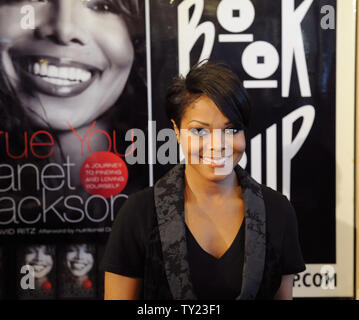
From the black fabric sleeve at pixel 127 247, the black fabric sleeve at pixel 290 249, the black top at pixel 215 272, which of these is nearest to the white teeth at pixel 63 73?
the black fabric sleeve at pixel 127 247

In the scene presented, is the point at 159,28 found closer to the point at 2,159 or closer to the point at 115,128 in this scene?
the point at 115,128

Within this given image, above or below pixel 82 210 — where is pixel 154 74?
above

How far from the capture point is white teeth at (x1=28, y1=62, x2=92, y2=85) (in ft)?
5.33

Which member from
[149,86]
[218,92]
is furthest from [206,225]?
[149,86]

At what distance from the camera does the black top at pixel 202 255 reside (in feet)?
3.41

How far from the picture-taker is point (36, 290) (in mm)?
1707

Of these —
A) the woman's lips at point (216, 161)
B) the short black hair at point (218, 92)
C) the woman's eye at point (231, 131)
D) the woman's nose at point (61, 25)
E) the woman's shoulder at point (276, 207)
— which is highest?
the woman's nose at point (61, 25)

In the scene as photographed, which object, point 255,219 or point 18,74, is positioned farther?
point 18,74

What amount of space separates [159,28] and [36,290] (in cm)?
134

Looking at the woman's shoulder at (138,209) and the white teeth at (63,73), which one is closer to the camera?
the woman's shoulder at (138,209)

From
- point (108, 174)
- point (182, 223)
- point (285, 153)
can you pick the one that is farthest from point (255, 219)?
point (108, 174)

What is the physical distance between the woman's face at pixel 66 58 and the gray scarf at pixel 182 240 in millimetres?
731

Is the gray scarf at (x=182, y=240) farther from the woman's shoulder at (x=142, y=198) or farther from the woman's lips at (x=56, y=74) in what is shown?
the woman's lips at (x=56, y=74)

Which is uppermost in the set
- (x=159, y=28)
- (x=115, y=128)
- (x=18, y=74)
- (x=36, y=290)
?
(x=159, y=28)
